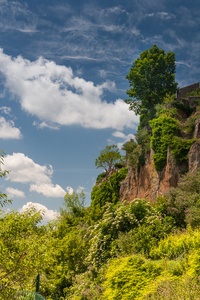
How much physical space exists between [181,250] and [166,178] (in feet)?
34.8

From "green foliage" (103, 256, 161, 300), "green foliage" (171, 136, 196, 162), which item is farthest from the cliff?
"green foliage" (103, 256, 161, 300)

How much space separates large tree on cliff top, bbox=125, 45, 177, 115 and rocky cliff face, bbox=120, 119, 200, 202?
33.5ft

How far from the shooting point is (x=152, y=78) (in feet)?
105

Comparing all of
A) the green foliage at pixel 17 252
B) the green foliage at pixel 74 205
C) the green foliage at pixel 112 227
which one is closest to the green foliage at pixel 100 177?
the green foliage at pixel 74 205

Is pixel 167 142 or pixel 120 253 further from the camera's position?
pixel 167 142

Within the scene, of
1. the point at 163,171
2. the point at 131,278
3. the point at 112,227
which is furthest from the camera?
the point at 163,171

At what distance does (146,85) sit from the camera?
32062 millimetres

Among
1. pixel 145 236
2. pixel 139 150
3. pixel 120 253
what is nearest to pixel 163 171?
pixel 139 150

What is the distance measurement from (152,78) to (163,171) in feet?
51.0

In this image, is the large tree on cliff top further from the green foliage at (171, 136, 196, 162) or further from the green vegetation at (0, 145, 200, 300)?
the green vegetation at (0, 145, 200, 300)

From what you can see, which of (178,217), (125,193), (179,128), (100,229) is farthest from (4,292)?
(125,193)

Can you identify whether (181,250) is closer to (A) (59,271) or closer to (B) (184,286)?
(B) (184,286)

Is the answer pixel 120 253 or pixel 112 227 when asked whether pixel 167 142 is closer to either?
pixel 112 227

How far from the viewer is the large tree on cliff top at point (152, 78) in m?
31.8
